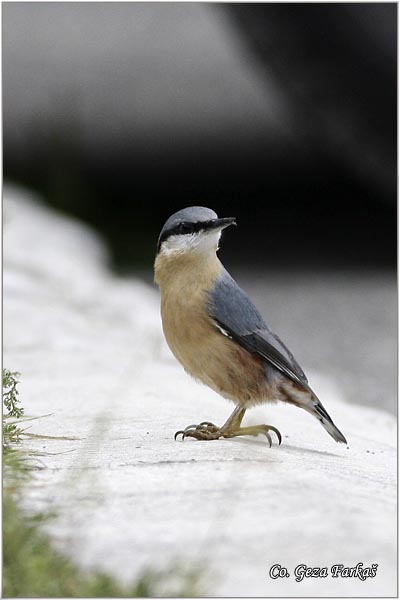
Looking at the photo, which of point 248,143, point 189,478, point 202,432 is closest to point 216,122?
point 248,143

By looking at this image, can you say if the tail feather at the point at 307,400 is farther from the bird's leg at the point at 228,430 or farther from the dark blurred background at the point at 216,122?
the dark blurred background at the point at 216,122

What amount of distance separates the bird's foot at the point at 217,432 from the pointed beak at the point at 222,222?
0.66 metres

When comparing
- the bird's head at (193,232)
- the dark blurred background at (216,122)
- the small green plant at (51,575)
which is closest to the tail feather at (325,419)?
the bird's head at (193,232)

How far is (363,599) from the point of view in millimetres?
2119

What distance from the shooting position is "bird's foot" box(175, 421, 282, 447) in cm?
322

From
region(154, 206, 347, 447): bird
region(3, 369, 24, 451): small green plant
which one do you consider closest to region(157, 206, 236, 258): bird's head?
region(154, 206, 347, 447): bird

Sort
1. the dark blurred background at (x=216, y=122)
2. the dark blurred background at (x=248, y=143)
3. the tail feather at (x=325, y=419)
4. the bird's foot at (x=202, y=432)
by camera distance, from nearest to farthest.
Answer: the bird's foot at (x=202, y=432), the tail feather at (x=325, y=419), the dark blurred background at (x=248, y=143), the dark blurred background at (x=216, y=122)

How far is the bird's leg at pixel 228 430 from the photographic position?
3229 millimetres

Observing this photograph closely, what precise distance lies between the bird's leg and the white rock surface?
4 cm

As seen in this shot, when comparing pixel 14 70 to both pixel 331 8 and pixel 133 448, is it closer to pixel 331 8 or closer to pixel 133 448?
pixel 331 8

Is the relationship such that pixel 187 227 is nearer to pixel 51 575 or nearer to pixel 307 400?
pixel 307 400

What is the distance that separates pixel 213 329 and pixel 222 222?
35 cm

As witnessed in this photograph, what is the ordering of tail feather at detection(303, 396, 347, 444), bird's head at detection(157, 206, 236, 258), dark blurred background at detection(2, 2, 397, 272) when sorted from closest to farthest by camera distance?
bird's head at detection(157, 206, 236, 258)
tail feather at detection(303, 396, 347, 444)
dark blurred background at detection(2, 2, 397, 272)

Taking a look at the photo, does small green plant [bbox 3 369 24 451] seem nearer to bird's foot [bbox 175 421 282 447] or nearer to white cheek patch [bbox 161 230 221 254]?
bird's foot [bbox 175 421 282 447]
